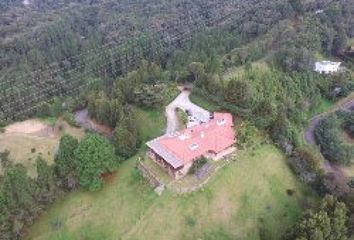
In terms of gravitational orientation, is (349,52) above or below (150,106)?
below

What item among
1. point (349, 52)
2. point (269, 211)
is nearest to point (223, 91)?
point (269, 211)

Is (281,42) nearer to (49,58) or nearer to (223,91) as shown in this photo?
(223,91)

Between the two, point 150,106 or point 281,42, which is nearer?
point 150,106

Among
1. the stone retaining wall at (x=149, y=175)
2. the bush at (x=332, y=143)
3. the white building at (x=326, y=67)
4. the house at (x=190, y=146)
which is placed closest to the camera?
the stone retaining wall at (x=149, y=175)

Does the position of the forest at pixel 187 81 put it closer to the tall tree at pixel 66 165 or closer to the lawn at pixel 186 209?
the tall tree at pixel 66 165

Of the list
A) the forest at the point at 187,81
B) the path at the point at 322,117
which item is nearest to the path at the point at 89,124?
the forest at the point at 187,81

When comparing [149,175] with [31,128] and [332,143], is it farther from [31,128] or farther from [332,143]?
[332,143]
